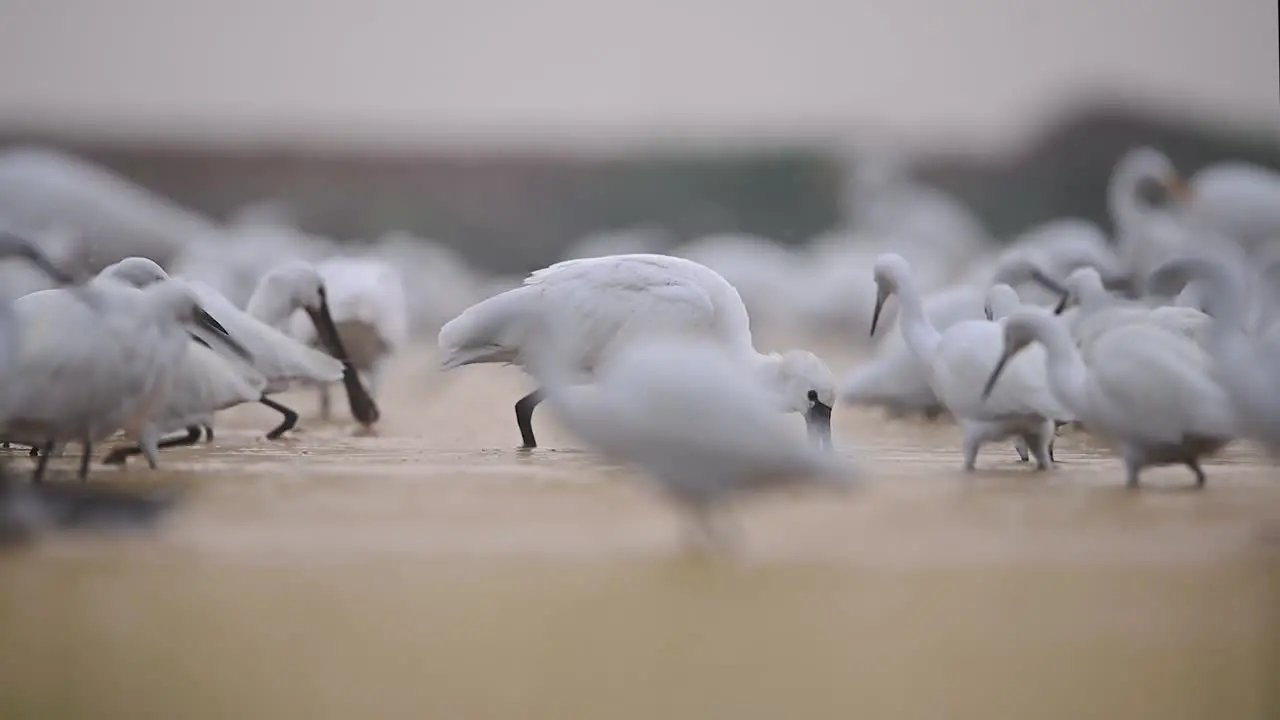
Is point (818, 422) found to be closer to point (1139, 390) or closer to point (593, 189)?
point (1139, 390)

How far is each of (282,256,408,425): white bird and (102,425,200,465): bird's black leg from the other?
0.92m

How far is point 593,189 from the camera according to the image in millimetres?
14422

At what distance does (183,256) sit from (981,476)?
6093 millimetres

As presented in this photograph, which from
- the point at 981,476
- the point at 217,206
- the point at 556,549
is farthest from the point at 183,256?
the point at 556,549

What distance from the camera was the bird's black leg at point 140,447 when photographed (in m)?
5.71

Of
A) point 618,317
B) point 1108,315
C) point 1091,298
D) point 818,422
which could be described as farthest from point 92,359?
point 1091,298

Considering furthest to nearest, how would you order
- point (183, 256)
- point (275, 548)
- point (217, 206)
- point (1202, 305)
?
1. point (217, 206)
2. point (183, 256)
3. point (1202, 305)
4. point (275, 548)

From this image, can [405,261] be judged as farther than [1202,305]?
Yes

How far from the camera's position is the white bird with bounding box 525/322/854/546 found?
3.86 m

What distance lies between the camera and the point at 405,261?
1314 centimetres

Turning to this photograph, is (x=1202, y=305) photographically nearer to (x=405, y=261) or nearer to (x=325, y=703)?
(x=325, y=703)

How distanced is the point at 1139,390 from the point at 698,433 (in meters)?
1.67

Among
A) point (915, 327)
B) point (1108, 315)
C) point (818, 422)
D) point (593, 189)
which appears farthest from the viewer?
point (593, 189)

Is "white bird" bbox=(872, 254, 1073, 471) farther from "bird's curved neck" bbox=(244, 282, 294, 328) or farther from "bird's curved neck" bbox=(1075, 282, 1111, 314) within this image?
"bird's curved neck" bbox=(244, 282, 294, 328)
